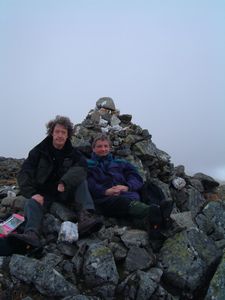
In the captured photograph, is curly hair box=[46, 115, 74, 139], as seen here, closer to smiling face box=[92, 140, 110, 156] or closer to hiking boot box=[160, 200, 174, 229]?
smiling face box=[92, 140, 110, 156]

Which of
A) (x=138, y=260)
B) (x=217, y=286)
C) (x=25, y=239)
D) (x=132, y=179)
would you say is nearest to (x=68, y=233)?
(x=25, y=239)

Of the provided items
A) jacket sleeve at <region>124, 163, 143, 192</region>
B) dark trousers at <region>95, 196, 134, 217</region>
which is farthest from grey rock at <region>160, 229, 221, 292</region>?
jacket sleeve at <region>124, 163, 143, 192</region>

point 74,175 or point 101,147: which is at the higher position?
point 101,147

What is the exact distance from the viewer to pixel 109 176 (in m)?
10.1

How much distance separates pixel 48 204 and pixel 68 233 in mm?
1418

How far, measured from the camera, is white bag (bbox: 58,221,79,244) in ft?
25.7

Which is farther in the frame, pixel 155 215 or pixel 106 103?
pixel 106 103

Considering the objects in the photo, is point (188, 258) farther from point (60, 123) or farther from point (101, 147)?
point (60, 123)

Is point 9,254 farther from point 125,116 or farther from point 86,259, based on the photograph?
point 125,116

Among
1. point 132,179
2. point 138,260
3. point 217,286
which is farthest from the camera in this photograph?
point 132,179

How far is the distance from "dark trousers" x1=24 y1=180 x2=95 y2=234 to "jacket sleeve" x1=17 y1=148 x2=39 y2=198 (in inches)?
12.5

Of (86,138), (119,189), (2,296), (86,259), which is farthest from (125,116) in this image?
(2,296)

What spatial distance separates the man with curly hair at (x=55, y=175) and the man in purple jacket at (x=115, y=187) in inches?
27.0

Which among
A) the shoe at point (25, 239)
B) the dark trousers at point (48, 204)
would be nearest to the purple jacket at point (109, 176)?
the dark trousers at point (48, 204)
